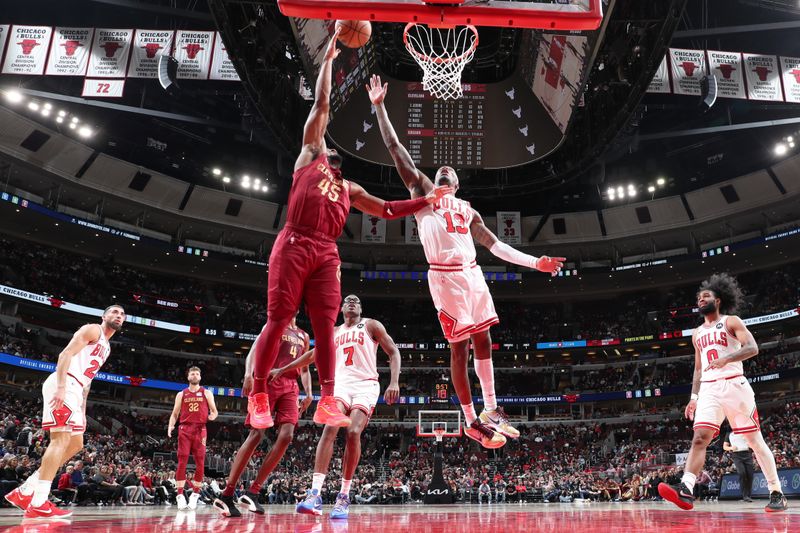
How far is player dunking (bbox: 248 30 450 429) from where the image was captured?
452 cm

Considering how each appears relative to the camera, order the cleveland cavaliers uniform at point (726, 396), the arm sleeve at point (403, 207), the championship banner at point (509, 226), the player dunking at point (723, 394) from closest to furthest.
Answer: the arm sleeve at point (403, 207)
the player dunking at point (723, 394)
the cleveland cavaliers uniform at point (726, 396)
the championship banner at point (509, 226)

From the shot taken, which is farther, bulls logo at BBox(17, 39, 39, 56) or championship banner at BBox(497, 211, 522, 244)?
championship banner at BBox(497, 211, 522, 244)

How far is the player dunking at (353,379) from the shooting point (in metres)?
6.49

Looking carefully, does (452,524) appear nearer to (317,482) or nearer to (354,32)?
(317,482)

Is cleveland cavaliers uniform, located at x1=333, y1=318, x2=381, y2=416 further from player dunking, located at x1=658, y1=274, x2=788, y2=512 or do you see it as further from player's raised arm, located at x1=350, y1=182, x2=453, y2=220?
player dunking, located at x1=658, y1=274, x2=788, y2=512

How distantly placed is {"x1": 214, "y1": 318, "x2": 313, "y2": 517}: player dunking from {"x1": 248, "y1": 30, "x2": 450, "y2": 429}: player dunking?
1.57 meters

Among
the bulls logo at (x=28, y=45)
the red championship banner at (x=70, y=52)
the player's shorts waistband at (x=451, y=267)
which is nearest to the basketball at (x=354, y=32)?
the player's shorts waistband at (x=451, y=267)

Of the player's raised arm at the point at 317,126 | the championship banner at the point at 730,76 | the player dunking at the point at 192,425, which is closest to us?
the player's raised arm at the point at 317,126

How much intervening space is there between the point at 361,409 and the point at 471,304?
1954 millimetres

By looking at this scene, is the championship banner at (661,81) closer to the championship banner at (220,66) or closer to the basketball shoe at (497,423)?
the championship banner at (220,66)

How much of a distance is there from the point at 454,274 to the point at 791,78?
1807cm

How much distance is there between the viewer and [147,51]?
18281 mm

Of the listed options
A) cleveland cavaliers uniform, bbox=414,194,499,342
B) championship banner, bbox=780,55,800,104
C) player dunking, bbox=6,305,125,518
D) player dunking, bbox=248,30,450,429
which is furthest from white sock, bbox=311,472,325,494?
championship banner, bbox=780,55,800,104

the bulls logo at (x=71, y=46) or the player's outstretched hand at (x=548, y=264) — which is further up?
the bulls logo at (x=71, y=46)
